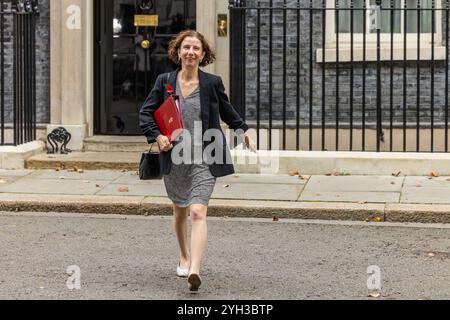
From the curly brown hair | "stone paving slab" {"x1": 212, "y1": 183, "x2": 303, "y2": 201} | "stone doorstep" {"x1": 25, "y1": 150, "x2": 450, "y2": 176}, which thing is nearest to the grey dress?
the curly brown hair

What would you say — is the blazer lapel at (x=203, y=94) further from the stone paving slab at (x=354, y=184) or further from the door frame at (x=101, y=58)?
the door frame at (x=101, y=58)

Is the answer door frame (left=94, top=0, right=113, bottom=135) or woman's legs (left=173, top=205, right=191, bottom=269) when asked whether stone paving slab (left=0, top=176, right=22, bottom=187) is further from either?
woman's legs (left=173, top=205, right=191, bottom=269)

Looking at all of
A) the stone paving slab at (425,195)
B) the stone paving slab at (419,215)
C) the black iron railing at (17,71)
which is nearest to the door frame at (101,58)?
the black iron railing at (17,71)

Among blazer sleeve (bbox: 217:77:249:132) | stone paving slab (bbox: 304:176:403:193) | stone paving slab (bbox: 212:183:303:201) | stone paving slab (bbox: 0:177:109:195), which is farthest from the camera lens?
stone paving slab (bbox: 304:176:403:193)

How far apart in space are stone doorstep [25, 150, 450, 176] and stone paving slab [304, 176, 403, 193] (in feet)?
0.59

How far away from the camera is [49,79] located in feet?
45.1

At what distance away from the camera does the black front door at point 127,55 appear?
1393 cm

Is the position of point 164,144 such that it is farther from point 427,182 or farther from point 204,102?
point 427,182

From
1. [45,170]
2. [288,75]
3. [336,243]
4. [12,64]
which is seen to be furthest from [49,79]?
[336,243]

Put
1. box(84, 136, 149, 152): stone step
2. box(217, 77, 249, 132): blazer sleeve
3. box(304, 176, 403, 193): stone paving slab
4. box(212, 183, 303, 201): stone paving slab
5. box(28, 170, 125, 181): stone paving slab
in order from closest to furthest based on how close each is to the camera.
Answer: box(217, 77, 249, 132): blazer sleeve, box(212, 183, 303, 201): stone paving slab, box(304, 176, 403, 193): stone paving slab, box(28, 170, 125, 181): stone paving slab, box(84, 136, 149, 152): stone step

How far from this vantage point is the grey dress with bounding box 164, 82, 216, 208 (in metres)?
7.40

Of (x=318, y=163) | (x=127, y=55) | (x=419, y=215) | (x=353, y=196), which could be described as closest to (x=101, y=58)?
(x=127, y=55)

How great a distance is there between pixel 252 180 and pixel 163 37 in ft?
8.95

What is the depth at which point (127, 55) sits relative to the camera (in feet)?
46.0
